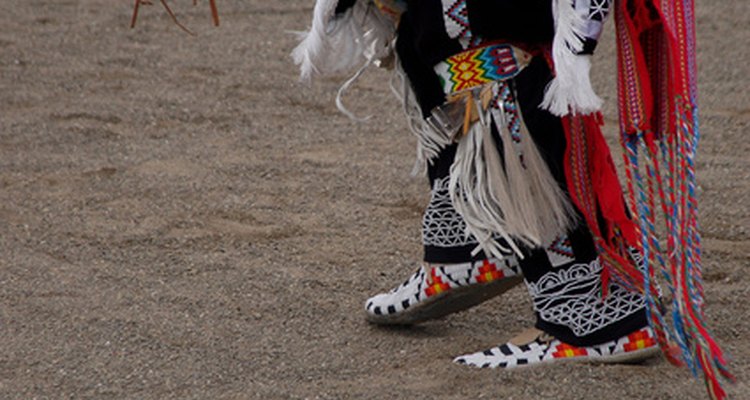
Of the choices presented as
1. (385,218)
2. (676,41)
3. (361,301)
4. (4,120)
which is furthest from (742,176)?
(4,120)

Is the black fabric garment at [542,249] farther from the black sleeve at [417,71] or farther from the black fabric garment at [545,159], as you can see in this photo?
the black sleeve at [417,71]

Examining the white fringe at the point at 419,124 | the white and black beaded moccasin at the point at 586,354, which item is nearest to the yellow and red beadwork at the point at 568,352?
the white and black beaded moccasin at the point at 586,354

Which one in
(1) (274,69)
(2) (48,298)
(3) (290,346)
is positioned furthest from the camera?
(1) (274,69)

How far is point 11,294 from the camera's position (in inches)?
121

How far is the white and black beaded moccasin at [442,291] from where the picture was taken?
2703mm

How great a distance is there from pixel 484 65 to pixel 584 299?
52cm

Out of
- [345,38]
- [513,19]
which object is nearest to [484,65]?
[513,19]

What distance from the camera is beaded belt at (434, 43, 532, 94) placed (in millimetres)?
2494

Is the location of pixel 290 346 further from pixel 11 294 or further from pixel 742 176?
pixel 742 176

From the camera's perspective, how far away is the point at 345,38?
268 centimetres

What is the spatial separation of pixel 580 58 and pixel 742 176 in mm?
1748

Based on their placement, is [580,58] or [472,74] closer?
[580,58]

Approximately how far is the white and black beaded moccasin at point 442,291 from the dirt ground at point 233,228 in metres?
0.05

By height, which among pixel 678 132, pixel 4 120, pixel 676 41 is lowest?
pixel 4 120
